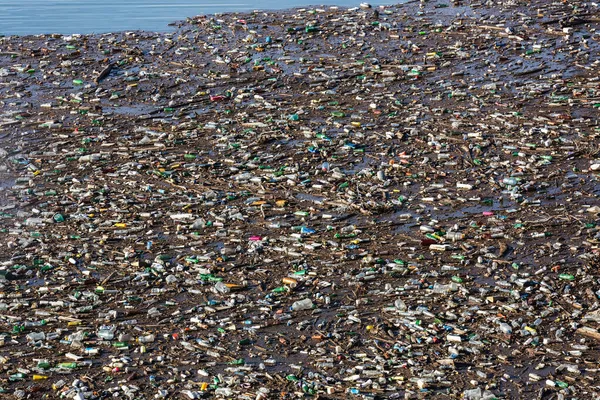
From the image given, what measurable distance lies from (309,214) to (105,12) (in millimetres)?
13468

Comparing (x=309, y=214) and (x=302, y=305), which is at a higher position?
(x=309, y=214)

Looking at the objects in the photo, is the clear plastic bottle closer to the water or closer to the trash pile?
the trash pile

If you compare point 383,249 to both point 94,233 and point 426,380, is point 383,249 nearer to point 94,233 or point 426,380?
point 426,380

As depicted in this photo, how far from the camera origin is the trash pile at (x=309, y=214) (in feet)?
20.9

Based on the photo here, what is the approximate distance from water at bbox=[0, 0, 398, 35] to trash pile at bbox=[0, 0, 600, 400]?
3.60 meters

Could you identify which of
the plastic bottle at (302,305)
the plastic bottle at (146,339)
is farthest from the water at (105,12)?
the plastic bottle at (146,339)

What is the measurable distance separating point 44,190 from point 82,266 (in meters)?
1.97

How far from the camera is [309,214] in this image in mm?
8664

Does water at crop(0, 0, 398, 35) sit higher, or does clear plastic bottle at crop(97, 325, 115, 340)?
water at crop(0, 0, 398, 35)

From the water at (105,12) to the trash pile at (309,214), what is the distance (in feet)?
11.8

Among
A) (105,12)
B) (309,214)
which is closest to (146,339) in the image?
(309,214)

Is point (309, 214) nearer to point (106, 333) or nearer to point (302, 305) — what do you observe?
point (302, 305)

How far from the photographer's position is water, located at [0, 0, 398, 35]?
58.4 feet

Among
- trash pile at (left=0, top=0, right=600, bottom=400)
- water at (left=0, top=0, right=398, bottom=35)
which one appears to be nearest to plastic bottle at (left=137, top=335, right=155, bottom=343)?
trash pile at (left=0, top=0, right=600, bottom=400)
